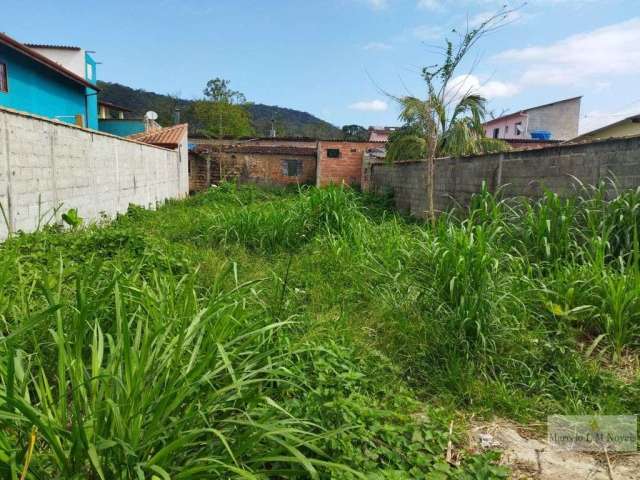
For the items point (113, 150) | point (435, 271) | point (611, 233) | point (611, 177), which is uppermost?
point (113, 150)

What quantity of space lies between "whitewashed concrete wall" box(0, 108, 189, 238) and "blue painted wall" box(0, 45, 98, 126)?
6.82 m

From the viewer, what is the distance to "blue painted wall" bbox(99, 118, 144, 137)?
1989 centimetres

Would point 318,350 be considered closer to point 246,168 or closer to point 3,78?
point 3,78

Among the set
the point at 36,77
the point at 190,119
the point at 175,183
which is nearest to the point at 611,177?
the point at 175,183

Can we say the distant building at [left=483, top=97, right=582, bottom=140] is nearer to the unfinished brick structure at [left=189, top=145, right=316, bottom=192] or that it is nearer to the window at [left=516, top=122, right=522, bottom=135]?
the window at [left=516, top=122, right=522, bottom=135]

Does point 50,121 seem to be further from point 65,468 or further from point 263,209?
point 65,468

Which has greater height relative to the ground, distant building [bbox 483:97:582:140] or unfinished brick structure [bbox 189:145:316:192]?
distant building [bbox 483:97:582:140]

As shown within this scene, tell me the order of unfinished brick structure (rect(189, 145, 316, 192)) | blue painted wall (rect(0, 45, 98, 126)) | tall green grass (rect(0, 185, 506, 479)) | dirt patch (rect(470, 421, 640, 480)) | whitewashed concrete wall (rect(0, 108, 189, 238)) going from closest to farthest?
tall green grass (rect(0, 185, 506, 479)) → dirt patch (rect(470, 421, 640, 480)) → whitewashed concrete wall (rect(0, 108, 189, 238)) → blue painted wall (rect(0, 45, 98, 126)) → unfinished brick structure (rect(189, 145, 316, 192))

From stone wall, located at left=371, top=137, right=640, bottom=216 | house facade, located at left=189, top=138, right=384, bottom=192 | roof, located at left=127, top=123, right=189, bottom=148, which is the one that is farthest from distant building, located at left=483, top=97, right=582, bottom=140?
stone wall, located at left=371, top=137, right=640, bottom=216

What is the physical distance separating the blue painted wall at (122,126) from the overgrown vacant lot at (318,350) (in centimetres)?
1767

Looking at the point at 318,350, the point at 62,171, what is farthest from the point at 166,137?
the point at 318,350

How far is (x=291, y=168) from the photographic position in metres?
17.4

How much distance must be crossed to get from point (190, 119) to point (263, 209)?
35378 mm

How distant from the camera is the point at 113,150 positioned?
7.27 meters
